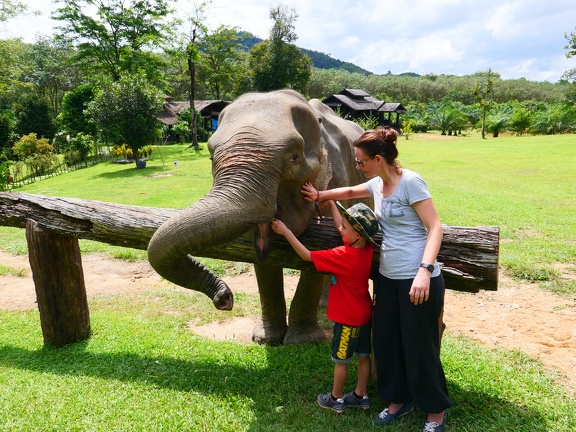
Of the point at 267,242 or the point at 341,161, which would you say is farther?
the point at 341,161

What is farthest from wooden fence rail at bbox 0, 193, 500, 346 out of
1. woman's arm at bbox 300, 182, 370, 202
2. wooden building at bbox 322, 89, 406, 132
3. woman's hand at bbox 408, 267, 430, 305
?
wooden building at bbox 322, 89, 406, 132

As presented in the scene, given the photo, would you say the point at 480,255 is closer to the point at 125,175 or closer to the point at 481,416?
the point at 481,416

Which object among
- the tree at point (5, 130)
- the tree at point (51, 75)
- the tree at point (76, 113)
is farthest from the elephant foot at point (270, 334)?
the tree at point (51, 75)

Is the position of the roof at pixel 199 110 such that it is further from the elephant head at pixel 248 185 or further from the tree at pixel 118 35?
the elephant head at pixel 248 185

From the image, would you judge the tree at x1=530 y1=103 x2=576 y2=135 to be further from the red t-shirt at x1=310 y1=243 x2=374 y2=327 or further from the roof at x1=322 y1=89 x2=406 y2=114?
the red t-shirt at x1=310 y1=243 x2=374 y2=327

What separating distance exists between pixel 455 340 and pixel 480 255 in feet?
5.98

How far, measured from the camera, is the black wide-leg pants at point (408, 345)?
3.02m

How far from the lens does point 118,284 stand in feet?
23.4

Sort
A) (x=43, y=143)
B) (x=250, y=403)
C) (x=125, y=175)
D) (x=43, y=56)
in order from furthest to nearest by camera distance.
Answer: (x=43, y=56) < (x=43, y=143) < (x=125, y=175) < (x=250, y=403)

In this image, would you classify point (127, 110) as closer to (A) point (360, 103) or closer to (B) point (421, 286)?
(B) point (421, 286)

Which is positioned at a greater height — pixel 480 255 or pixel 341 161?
pixel 341 161

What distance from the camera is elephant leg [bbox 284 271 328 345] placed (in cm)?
471

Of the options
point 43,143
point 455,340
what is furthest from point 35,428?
point 43,143

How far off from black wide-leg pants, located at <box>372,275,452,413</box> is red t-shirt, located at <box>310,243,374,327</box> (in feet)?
0.36
